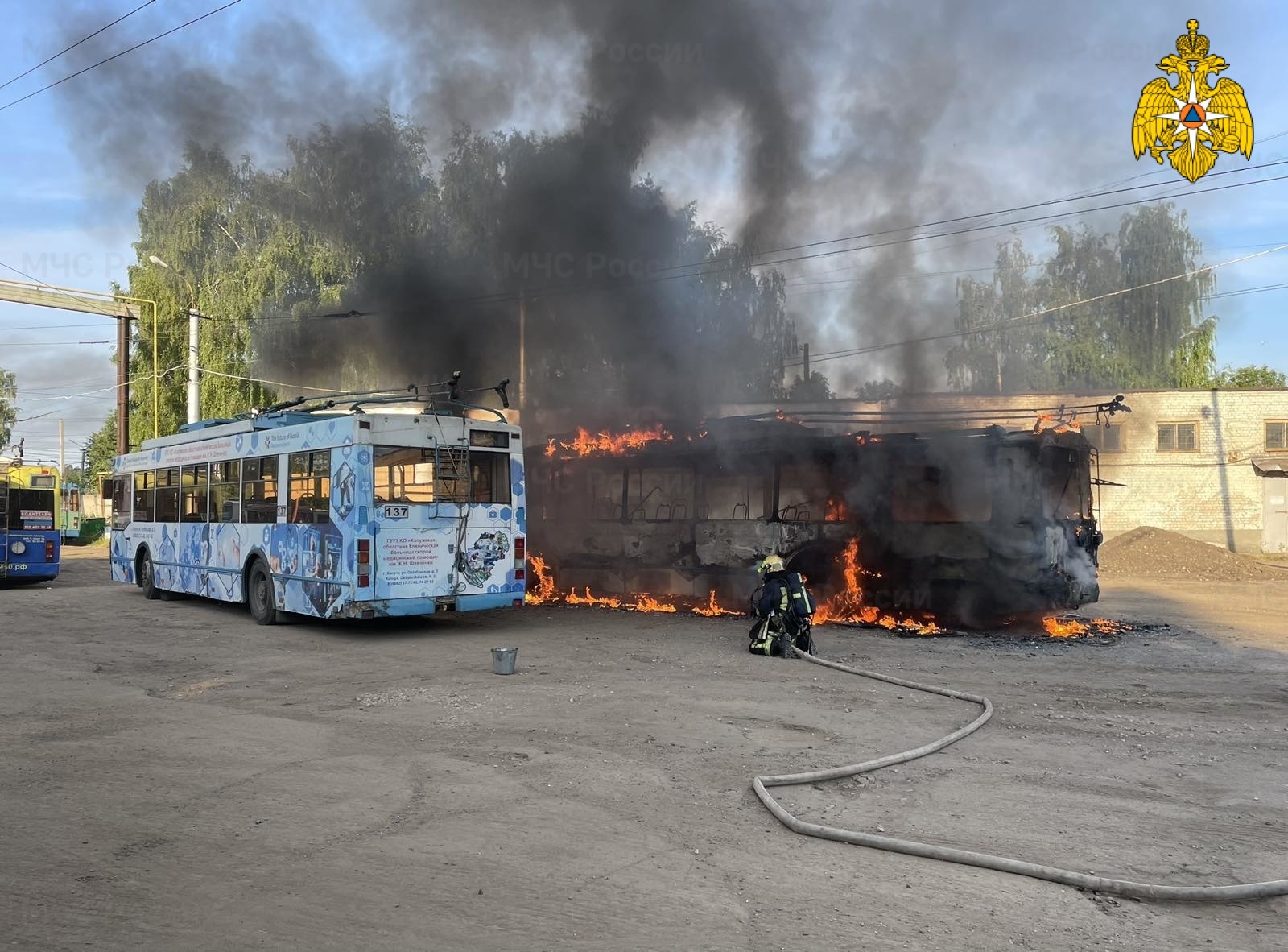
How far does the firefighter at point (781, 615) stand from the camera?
31.8 feet

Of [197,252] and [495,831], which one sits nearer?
[495,831]

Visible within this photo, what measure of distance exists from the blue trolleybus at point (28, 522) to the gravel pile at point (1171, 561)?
24.2m

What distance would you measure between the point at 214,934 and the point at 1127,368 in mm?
38897

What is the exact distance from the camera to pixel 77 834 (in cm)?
427

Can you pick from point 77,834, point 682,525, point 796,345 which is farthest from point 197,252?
point 77,834

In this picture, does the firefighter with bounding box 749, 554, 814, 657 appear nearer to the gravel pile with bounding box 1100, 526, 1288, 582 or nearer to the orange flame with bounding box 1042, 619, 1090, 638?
the orange flame with bounding box 1042, 619, 1090, 638

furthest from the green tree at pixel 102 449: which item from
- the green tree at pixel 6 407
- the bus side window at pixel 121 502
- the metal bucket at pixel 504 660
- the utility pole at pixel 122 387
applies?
the metal bucket at pixel 504 660

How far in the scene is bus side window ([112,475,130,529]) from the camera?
53.6 feet

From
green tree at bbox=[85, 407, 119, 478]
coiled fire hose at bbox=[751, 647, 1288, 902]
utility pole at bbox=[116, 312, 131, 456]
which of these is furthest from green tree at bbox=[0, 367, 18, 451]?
coiled fire hose at bbox=[751, 647, 1288, 902]

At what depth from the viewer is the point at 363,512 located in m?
10.4

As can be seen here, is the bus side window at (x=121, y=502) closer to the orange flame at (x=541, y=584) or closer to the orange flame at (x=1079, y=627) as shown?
the orange flame at (x=541, y=584)

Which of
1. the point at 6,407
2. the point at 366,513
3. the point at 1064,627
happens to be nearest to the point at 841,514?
the point at 1064,627

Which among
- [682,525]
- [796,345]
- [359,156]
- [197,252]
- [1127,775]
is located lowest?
[1127,775]

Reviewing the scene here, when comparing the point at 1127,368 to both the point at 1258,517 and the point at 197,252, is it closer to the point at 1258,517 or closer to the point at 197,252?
the point at 1258,517
